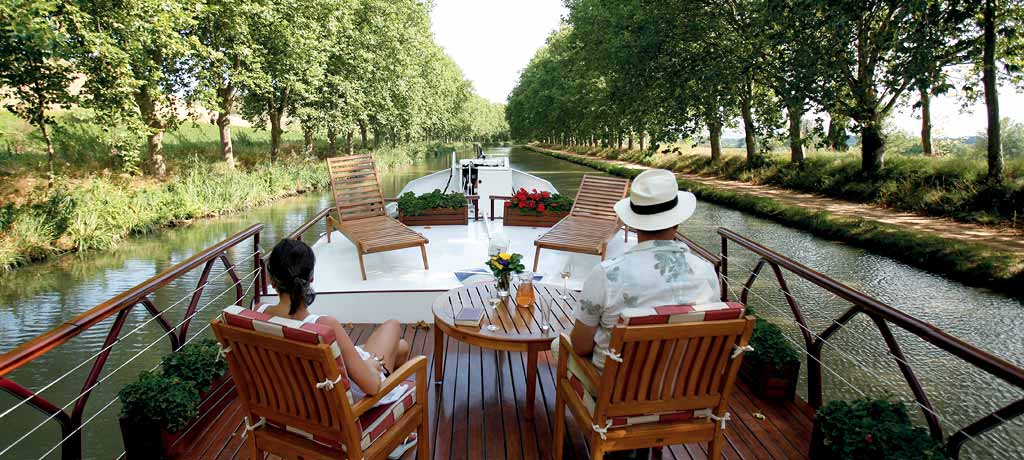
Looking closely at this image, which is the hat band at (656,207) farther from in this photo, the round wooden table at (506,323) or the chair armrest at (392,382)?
the chair armrest at (392,382)

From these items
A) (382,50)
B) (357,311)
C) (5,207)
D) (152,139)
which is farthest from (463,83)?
(357,311)

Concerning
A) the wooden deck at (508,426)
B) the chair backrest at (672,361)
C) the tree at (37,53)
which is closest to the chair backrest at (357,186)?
the wooden deck at (508,426)

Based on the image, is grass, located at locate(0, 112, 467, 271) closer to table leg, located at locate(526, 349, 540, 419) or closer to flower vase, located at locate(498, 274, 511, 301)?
flower vase, located at locate(498, 274, 511, 301)

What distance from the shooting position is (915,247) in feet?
30.5

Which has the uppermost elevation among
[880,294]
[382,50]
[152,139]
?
[382,50]

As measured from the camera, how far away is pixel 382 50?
86.2ft

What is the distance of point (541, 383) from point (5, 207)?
1019 centimetres

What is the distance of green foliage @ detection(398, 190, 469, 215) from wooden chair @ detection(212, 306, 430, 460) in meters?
5.12

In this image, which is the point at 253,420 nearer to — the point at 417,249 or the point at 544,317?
the point at 544,317

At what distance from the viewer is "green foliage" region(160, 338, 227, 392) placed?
2.91m

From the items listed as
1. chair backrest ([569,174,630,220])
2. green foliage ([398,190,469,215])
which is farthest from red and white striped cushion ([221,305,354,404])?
green foliage ([398,190,469,215])

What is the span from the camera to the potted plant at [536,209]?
734 cm

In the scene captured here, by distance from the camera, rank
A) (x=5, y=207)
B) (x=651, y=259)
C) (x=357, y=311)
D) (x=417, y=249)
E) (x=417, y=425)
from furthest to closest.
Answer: (x=5, y=207)
(x=417, y=249)
(x=357, y=311)
(x=417, y=425)
(x=651, y=259)

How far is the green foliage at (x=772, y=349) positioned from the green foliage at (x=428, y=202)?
4890mm
